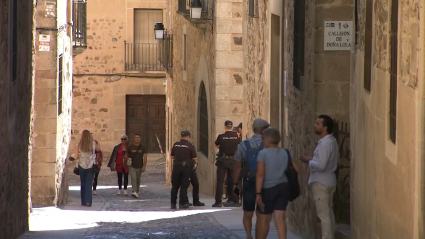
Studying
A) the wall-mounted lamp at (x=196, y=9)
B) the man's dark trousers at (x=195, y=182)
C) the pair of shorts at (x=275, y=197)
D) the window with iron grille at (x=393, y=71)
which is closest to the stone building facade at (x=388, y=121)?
the window with iron grille at (x=393, y=71)

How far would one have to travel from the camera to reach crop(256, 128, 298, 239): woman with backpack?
838 cm

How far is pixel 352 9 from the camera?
9.52 m

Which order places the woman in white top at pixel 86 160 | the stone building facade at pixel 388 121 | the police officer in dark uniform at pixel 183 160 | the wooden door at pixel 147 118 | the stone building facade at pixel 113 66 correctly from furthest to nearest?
1. the wooden door at pixel 147 118
2. the stone building facade at pixel 113 66
3. the woman in white top at pixel 86 160
4. the police officer in dark uniform at pixel 183 160
5. the stone building facade at pixel 388 121

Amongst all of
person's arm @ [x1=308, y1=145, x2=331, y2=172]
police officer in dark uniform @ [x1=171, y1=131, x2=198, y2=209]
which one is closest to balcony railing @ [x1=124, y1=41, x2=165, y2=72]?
police officer in dark uniform @ [x1=171, y1=131, x2=198, y2=209]

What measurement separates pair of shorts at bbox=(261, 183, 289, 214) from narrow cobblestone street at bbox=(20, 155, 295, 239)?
1.92m

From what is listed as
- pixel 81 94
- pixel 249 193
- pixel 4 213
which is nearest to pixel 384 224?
pixel 249 193

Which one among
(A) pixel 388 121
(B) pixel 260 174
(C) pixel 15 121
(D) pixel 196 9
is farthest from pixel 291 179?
(D) pixel 196 9

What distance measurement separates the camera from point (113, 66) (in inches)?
1252

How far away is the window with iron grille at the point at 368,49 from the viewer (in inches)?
296

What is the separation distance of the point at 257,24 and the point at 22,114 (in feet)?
15.5

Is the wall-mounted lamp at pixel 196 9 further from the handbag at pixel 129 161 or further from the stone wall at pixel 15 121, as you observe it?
the stone wall at pixel 15 121

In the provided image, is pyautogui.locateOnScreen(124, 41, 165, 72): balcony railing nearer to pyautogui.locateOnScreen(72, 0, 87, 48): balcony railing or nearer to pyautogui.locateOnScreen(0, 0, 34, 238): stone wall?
pyautogui.locateOnScreen(72, 0, 87, 48): balcony railing

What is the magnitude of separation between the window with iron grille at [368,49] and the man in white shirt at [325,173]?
3.32ft

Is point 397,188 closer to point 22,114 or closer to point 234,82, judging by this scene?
point 22,114
